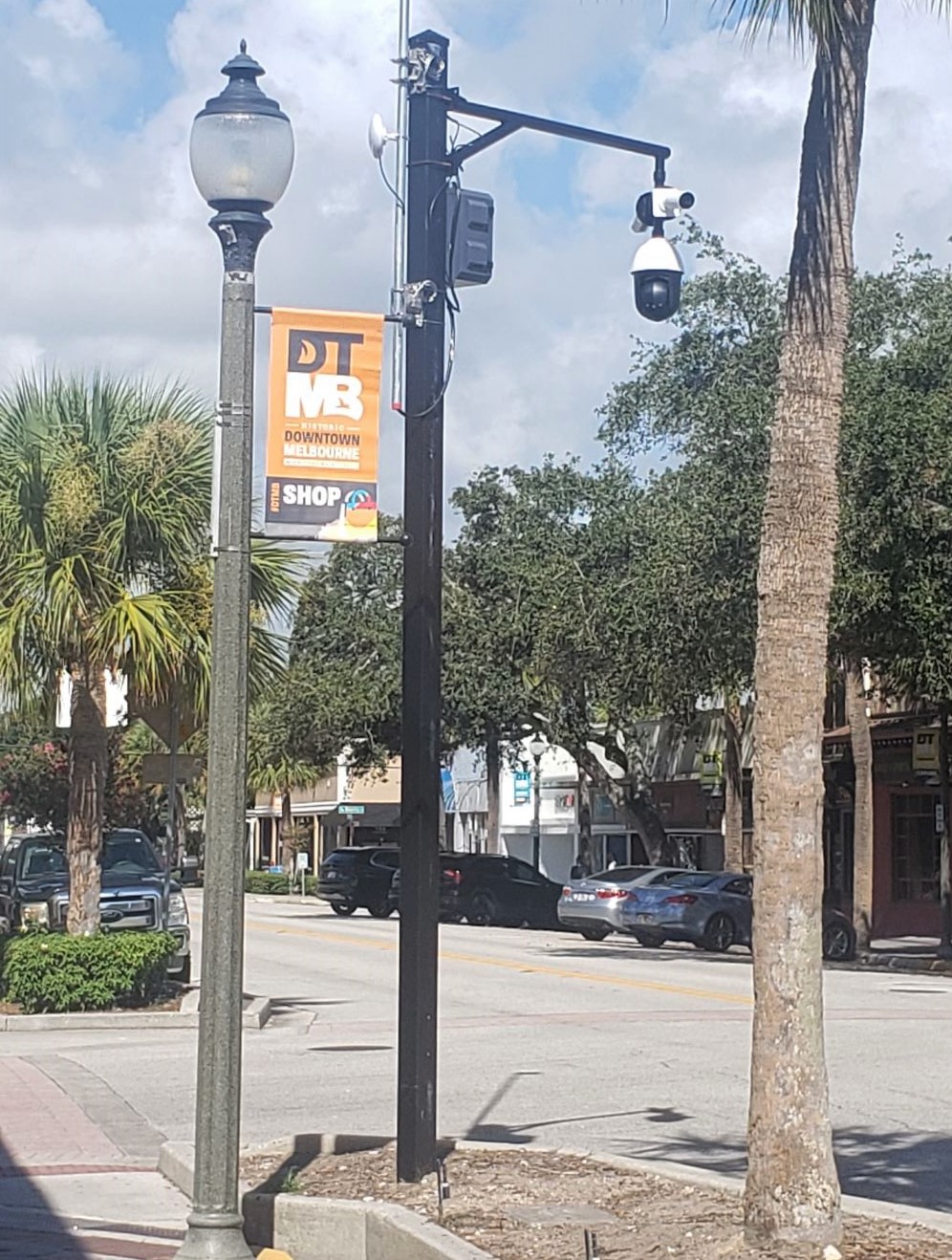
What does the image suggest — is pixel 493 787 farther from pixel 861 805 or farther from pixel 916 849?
pixel 861 805

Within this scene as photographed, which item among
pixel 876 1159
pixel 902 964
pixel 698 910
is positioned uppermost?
pixel 698 910

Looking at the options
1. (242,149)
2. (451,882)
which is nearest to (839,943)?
(451,882)

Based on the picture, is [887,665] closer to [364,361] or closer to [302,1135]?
[302,1135]

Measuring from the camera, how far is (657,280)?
937cm

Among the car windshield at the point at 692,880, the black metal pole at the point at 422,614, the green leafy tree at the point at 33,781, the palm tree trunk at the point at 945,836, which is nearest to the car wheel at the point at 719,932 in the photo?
→ the car windshield at the point at 692,880

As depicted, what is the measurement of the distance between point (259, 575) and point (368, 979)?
325 inches

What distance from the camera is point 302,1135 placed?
30.4 feet

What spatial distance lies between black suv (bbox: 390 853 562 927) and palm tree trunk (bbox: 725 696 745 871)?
462 cm

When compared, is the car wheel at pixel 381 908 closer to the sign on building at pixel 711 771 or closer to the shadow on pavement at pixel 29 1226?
the sign on building at pixel 711 771

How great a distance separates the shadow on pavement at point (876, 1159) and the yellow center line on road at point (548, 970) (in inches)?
279

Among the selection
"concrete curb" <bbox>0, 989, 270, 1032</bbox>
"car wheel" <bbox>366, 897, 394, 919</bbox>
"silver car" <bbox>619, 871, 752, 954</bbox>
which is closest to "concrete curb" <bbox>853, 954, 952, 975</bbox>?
"silver car" <bbox>619, 871, 752, 954</bbox>

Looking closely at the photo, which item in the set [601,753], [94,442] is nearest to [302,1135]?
[94,442]

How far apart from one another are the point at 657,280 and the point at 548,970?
17741 millimetres

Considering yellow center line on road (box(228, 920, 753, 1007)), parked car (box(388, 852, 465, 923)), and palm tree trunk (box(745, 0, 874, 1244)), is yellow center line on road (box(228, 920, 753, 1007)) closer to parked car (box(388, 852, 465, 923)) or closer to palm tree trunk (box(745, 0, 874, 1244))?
parked car (box(388, 852, 465, 923))
